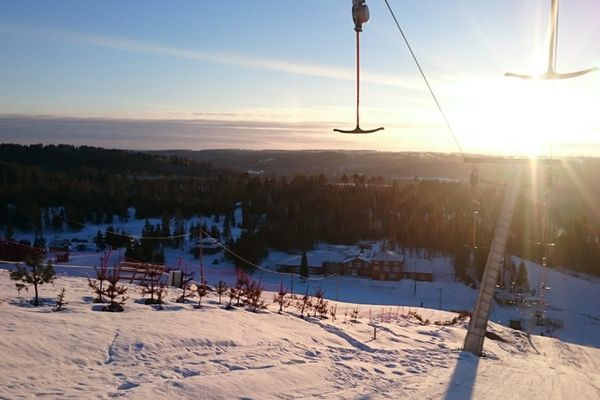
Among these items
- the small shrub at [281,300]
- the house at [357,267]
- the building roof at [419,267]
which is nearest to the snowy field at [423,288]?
the building roof at [419,267]

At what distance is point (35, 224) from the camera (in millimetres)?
68125

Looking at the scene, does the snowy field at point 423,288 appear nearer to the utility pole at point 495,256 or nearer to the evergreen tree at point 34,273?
the utility pole at point 495,256

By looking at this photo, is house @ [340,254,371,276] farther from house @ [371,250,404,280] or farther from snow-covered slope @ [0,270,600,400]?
snow-covered slope @ [0,270,600,400]

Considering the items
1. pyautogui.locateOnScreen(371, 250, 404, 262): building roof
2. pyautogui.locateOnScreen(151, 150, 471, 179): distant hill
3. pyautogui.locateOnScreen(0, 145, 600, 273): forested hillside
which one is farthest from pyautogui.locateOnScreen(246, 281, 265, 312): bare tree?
pyautogui.locateOnScreen(151, 150, 471, 179): distant hill

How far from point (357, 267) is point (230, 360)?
49956 millimetres

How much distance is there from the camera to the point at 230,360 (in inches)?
302

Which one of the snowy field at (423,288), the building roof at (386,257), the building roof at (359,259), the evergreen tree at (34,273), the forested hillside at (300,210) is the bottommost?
→ the snowy field at (423,288)

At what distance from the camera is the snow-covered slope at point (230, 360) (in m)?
6.22

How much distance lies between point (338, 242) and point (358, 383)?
66010mm

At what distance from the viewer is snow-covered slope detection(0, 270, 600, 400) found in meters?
6.22

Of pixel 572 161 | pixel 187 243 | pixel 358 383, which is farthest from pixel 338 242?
pixel 358 383

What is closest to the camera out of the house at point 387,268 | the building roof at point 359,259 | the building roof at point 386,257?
the house at point 387,268

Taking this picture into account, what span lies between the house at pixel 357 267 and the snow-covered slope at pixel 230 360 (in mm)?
44293

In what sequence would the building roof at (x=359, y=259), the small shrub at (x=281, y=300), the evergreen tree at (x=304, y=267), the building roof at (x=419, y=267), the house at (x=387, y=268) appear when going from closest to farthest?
the small shrub at (x=281, y=300)
the evergreen tree at (x=304, y=267)
the house at (x=387, y=268)
the building roof at (x=419, y=267)
the building roof at (x=359, y=259)
